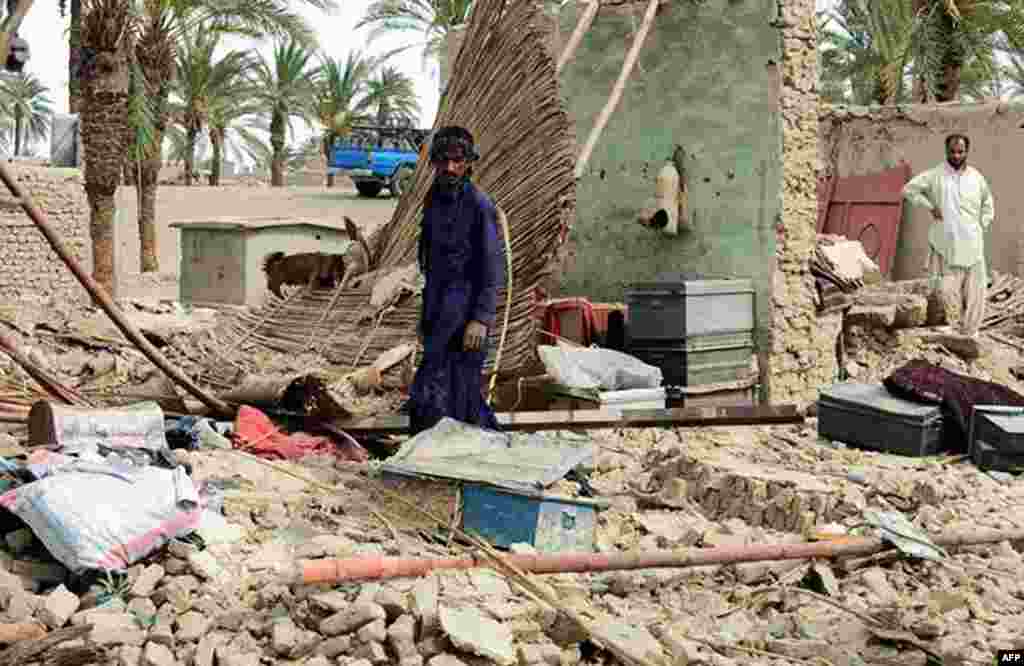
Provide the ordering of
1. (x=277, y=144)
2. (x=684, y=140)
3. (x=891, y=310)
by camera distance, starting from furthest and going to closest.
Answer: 1. (x=277, y=144)
2. (x=891, y=310)
3. (x=684, y=140)

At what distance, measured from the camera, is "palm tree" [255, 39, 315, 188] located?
30.1 m

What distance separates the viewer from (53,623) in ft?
13.4


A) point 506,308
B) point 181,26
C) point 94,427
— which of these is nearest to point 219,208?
point 181,26

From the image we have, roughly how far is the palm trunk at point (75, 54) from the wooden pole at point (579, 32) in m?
6.89

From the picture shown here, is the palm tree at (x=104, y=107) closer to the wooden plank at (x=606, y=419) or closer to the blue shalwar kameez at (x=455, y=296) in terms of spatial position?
the wooden plank at (x=606, y=419)

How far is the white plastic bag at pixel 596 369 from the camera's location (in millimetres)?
7773

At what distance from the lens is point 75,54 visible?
53.4 feet

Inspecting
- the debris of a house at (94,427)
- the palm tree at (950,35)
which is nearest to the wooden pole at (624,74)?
the debris of a house at (94,427)

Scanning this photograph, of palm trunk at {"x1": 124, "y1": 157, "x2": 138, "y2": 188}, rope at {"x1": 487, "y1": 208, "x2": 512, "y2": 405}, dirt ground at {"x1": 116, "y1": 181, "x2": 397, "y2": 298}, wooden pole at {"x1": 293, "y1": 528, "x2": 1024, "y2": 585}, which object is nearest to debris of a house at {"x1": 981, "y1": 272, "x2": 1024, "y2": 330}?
rope at {"x1": 487, "y1": 208, "x2": 512, "y2": 405}

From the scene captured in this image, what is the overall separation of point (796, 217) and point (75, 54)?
35.0 ft

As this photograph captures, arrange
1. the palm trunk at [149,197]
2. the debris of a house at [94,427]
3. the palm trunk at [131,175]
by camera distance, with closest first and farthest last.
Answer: the debris of a house at [94,427]
the palm trunk at [149,197]
the palm trunk at [131,175]

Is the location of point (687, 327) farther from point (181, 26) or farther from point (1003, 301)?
point (181, 26)

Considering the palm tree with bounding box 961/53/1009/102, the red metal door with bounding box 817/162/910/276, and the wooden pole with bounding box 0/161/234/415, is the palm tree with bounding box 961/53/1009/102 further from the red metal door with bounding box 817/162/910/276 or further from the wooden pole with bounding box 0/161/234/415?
the wooden pole with bounding box 0/161/234/415

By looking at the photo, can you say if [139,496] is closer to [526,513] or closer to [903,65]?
[526,513]
